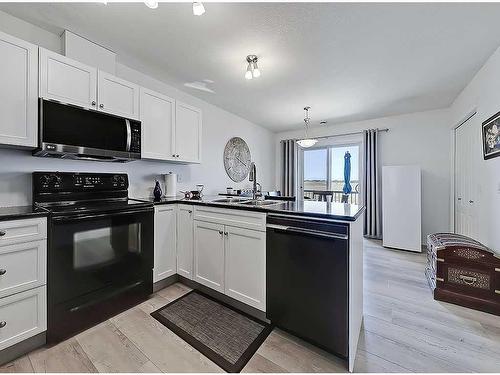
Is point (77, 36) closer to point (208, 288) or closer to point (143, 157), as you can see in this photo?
point (143, 157)

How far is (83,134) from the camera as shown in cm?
195

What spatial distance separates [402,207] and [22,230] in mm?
4963

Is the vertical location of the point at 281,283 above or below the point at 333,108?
below

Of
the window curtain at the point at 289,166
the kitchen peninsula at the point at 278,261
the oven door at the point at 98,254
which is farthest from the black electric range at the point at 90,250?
the window curtain at the point at 289,166

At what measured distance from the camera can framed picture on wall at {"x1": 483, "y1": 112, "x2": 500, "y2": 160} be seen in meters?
2.20

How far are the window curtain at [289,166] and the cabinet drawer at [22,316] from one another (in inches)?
197

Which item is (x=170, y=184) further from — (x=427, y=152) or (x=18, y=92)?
(x=427, y=152)

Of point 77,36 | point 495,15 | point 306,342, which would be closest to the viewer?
point 306,342

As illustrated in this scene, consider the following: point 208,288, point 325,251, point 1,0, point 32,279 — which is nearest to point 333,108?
point 325,251

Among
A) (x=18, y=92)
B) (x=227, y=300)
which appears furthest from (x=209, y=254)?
(x=18, y=92)

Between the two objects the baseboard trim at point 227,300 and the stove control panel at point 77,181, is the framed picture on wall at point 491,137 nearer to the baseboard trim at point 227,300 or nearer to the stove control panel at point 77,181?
the baseboard trim at point 227,300

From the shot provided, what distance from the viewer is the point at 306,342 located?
1629 millimetres

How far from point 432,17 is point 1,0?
3.42 m

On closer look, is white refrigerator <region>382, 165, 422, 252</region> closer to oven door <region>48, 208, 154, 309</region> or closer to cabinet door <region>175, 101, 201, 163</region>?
cabinet door <region>175, 101, 201, 163</region>
